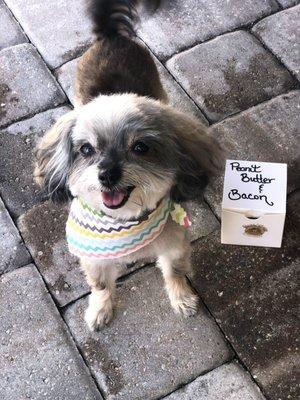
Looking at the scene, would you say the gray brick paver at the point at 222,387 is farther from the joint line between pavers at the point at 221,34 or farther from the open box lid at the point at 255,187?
the joint line between pavers at the point at 221,34

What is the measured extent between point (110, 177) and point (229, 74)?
1.94m

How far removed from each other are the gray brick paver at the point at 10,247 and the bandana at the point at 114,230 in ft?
2.40

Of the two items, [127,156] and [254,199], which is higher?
[127,156]

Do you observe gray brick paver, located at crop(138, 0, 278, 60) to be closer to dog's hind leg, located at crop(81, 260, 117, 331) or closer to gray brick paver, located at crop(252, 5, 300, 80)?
gray brick paver, located at crop(252, 5, 300, 80)

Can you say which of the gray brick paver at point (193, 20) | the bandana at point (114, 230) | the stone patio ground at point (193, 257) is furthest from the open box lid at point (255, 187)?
the gray brick paver at point (193, 20)

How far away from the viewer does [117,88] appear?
286cm

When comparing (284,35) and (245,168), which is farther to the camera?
(284,35)

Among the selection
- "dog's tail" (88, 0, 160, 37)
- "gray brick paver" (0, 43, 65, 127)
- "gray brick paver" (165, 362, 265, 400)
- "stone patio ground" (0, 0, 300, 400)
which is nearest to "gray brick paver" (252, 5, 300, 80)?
"stone patio ground" (0, 0, 300, 400)

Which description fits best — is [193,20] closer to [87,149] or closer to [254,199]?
[254,199]

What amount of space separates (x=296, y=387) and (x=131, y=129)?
150 cm

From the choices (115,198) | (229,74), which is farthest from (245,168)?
(229,74)

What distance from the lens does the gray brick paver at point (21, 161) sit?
3432 mm

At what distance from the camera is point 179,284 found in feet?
9.75

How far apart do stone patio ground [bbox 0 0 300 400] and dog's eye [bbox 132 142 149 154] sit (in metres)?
1.07
